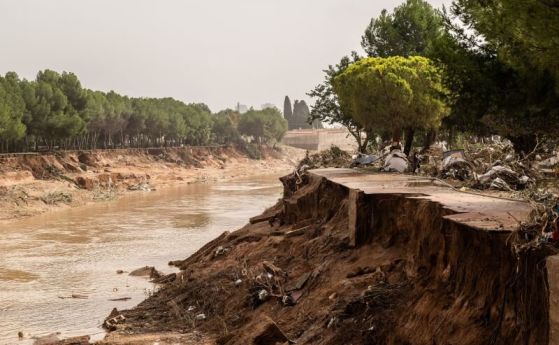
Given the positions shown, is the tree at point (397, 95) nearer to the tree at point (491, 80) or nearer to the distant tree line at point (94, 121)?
the tree at point (491, 80)

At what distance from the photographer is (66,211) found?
53281 mm

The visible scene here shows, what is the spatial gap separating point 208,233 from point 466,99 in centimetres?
2430

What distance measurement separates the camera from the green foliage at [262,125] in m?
139

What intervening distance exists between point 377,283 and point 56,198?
49.9 metres

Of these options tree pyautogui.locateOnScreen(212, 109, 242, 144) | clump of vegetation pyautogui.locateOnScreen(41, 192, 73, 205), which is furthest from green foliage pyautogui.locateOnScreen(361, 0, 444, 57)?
tree pyautogui.locateOnScreen(212, 109, 242, 144)

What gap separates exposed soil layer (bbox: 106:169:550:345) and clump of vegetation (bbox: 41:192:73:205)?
3792 centimetres

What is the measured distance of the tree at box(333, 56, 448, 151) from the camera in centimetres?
3228

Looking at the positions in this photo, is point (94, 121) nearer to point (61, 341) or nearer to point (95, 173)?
point (95, 173)

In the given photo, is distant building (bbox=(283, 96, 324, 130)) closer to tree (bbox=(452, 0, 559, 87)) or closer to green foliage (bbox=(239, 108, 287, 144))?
green foliage (bbox=(239, 108, 287, 144))

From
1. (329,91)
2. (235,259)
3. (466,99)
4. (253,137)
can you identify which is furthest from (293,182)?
(253,137)

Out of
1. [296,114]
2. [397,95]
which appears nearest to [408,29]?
[397,95]

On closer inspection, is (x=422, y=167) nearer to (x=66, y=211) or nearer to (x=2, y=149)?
(x=66, y=211)

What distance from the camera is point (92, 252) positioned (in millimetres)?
32938

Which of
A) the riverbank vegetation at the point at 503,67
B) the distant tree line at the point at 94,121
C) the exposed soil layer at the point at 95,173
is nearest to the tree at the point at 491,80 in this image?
the riverbank vegetation at the point at 503,67
